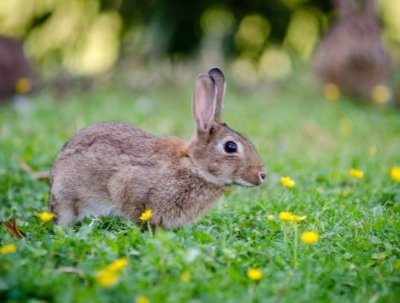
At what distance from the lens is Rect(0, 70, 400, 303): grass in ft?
11.1

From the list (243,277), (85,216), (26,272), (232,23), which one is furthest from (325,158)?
(232,23)

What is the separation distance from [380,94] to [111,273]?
8.78 meters

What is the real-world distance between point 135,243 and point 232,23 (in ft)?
30.1

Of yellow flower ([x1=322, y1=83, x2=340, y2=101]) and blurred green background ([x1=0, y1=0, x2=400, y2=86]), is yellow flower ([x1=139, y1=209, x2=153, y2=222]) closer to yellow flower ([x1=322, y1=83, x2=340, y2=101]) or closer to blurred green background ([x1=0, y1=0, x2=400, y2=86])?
yellow flower ([x1=322, y1=83, x2=340, y2=101])

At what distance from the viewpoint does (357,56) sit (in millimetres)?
11312

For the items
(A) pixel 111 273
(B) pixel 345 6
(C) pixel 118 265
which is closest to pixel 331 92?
(B) pixel 345 6

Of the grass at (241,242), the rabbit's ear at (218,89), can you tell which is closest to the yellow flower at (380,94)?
the grass at (241,242)

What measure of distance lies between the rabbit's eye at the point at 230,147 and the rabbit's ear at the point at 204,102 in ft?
0.70

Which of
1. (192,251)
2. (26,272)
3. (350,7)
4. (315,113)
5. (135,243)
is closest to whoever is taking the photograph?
(26,272)

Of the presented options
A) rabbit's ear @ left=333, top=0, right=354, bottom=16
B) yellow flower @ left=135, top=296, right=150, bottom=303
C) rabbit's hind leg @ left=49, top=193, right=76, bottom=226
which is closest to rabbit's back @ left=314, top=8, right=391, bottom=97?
rabbit's ear @ left=333, top=0, right=354, bottom=16

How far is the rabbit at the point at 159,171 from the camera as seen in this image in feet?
15.2

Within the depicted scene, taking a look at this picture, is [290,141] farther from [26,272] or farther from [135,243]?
[26,272]

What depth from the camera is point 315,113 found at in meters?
10.2

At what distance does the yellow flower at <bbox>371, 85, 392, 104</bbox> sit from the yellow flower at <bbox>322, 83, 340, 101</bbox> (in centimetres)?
63
